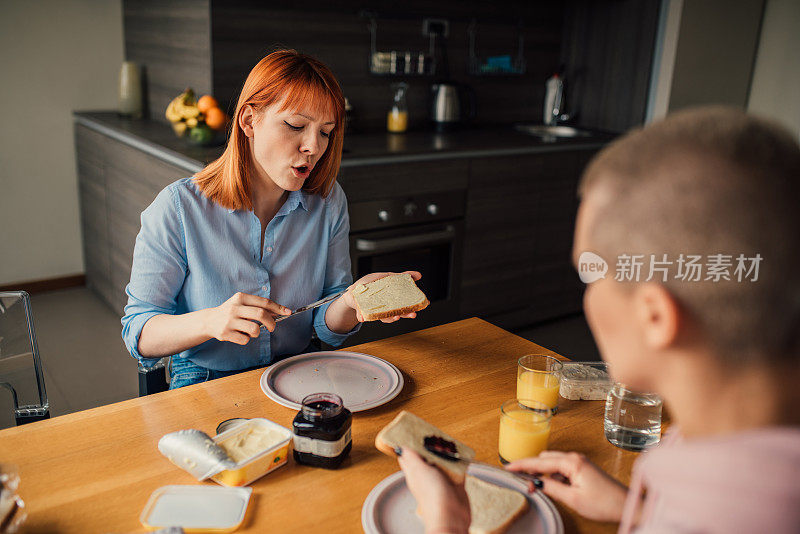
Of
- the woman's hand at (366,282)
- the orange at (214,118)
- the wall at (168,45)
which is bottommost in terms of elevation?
the woman's hand at (366,282)

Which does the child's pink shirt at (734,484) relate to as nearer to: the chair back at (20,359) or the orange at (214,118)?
the chair back at (20,359)

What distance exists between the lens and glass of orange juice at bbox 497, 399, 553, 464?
→ 103 cm

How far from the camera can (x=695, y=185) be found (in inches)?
22.5

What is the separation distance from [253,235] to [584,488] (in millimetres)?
973

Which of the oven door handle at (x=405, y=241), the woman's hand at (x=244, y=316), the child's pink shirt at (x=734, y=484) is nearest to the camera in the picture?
the child's pink shirt at (x=734, y=484)

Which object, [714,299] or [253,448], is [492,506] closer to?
[253,448]

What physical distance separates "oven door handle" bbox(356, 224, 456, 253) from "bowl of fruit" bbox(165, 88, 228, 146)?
0.71 m

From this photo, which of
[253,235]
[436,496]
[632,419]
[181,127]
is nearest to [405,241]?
[181,127]

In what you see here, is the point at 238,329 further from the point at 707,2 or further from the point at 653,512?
the point at 707,2

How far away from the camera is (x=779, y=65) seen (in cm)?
392

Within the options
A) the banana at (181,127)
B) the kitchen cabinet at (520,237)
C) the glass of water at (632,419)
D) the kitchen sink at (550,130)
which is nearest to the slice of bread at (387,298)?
the glass of water at (632,419)

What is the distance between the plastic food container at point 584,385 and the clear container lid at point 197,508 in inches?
24.8

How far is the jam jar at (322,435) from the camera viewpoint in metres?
1.00
